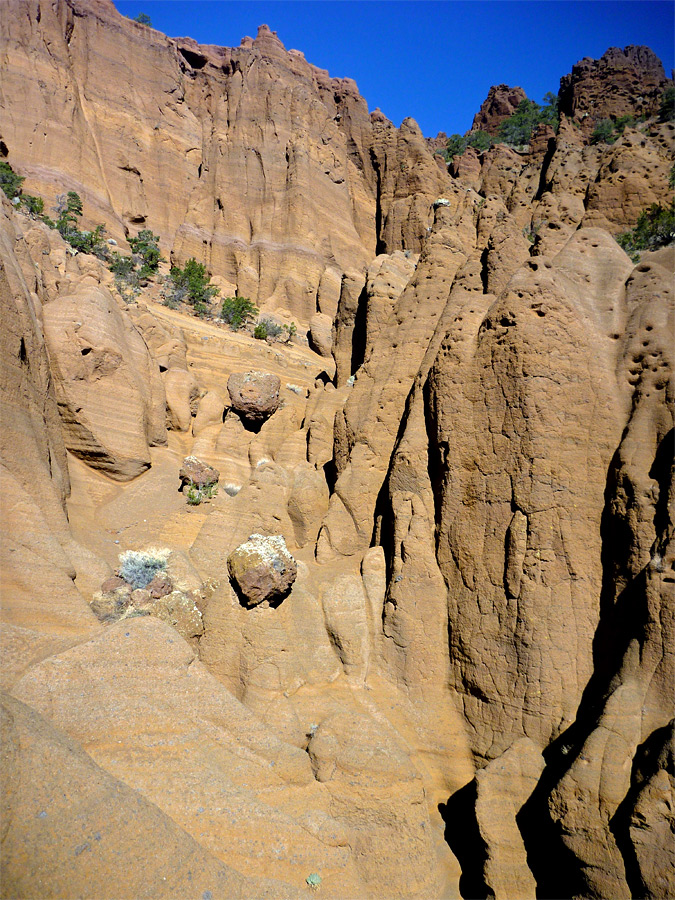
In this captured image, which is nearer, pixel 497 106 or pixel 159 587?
pixel 159 587

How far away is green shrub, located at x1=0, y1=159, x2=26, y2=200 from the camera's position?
31609 mm

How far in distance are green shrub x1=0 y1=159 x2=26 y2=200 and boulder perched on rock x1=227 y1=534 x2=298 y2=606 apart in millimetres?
33696

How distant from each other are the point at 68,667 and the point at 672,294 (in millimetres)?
10245

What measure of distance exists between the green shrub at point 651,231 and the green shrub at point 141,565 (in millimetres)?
11158

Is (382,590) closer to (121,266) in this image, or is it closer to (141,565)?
(141,565)

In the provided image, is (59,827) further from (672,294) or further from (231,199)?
(231,199)

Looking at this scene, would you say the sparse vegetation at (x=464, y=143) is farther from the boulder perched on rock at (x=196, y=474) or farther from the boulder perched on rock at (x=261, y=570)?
the boulder perched on rock at (x=261, y=570)

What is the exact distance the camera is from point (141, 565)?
971 cm

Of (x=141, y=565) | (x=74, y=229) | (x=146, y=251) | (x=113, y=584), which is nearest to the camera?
(x=113, y=584)

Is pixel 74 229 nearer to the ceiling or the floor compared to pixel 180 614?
nearer to the ceiling

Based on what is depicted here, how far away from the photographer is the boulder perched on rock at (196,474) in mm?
13723

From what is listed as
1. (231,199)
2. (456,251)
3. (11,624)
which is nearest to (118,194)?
(231,199)

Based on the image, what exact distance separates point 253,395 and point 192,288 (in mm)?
19340

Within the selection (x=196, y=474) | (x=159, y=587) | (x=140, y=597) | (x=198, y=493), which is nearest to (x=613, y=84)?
(x=196, y=474)
